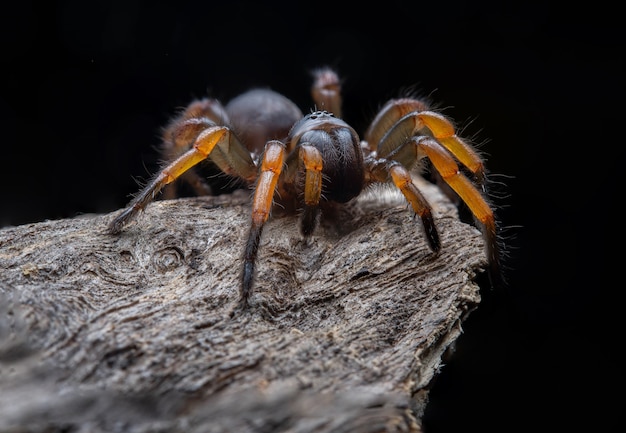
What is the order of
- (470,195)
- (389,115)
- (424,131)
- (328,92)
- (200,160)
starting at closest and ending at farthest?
(470,195), (200,160), (424,131), (389,115), (328,92)

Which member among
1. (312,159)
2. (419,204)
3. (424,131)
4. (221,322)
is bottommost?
(221,322)

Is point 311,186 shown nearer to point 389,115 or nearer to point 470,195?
point 470,195

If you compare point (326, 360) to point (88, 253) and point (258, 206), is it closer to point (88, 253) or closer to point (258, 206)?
point (258, 206)

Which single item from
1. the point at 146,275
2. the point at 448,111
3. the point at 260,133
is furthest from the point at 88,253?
the point at 448,111

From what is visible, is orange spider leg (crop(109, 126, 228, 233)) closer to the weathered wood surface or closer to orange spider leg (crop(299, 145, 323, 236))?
the weathered wood surface

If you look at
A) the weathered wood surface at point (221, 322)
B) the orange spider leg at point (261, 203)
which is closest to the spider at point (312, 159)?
the orange spider leg at point (261, 203)

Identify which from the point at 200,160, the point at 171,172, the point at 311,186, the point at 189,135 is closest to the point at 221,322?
the point at 311,186

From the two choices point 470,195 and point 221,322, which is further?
point 470,195
